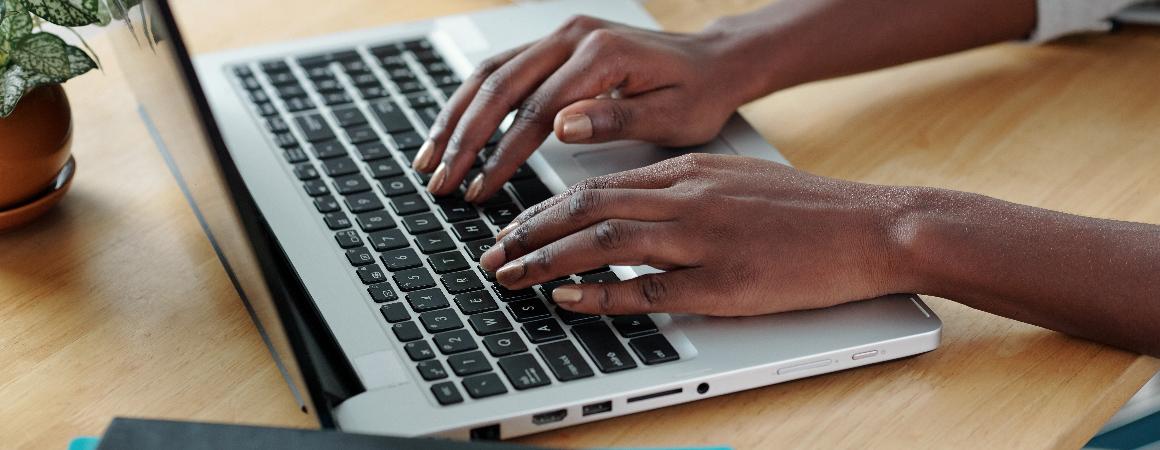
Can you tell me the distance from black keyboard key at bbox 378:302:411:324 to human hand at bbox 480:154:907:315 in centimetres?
6

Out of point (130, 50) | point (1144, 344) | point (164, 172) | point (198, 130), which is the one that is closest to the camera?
point (198, 130)

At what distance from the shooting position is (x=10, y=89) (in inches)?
29.1

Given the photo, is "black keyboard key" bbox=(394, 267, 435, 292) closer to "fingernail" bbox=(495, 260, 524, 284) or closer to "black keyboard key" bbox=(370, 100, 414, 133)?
"fingernail" bbox=(495, 260, 524, 284)

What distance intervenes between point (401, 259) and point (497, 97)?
7.1 inches

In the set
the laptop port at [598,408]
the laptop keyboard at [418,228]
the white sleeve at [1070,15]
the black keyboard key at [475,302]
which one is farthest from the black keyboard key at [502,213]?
the white sleeve at [1070,15]

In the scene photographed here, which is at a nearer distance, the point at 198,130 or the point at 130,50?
the point at 198,130

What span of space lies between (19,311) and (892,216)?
0.54m

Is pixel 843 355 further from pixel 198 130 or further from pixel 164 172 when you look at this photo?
pixel 164 172

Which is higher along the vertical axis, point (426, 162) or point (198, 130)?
point (198, 130)

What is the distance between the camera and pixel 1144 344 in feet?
2.29

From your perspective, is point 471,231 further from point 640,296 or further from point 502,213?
point 640,296

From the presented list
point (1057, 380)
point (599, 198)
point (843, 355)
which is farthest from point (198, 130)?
point (1057, 380)

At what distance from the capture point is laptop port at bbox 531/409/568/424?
2.06 ft

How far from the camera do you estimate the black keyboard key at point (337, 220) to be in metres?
0.81
